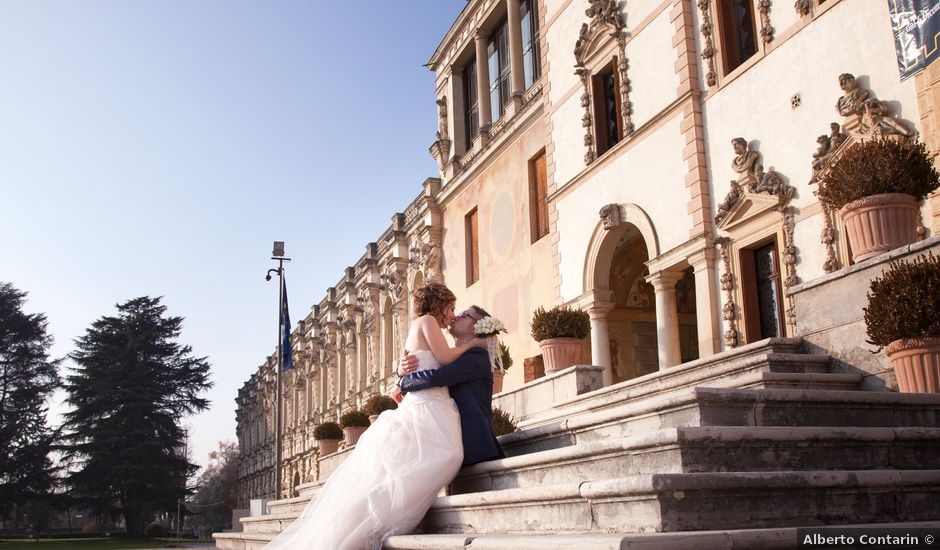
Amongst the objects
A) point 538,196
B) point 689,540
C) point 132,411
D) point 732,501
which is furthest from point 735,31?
point 132,411

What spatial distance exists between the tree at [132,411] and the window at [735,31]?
41902 millimetres

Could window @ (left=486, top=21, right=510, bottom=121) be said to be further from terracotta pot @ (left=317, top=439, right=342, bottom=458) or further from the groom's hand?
the groom's hand

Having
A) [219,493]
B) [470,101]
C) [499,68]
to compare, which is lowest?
[219,493]

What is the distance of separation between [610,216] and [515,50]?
353 inches

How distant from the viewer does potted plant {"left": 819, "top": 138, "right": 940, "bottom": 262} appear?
7.36m

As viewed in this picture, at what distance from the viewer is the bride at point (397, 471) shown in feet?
19.2

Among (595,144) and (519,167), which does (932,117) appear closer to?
(595,144)

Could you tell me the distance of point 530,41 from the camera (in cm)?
2359

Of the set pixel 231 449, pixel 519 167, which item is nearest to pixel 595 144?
pixel 519 167

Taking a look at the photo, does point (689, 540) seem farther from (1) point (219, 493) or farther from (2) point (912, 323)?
(1) point (219, 493)

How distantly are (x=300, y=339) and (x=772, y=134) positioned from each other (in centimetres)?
4519

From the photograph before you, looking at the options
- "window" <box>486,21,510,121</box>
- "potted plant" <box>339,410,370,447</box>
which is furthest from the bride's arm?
"window" <box>486,21,510,121</box>

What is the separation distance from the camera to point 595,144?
1773cm

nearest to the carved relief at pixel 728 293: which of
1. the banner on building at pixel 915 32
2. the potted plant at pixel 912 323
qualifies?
the banner on building at pixel 915 32
